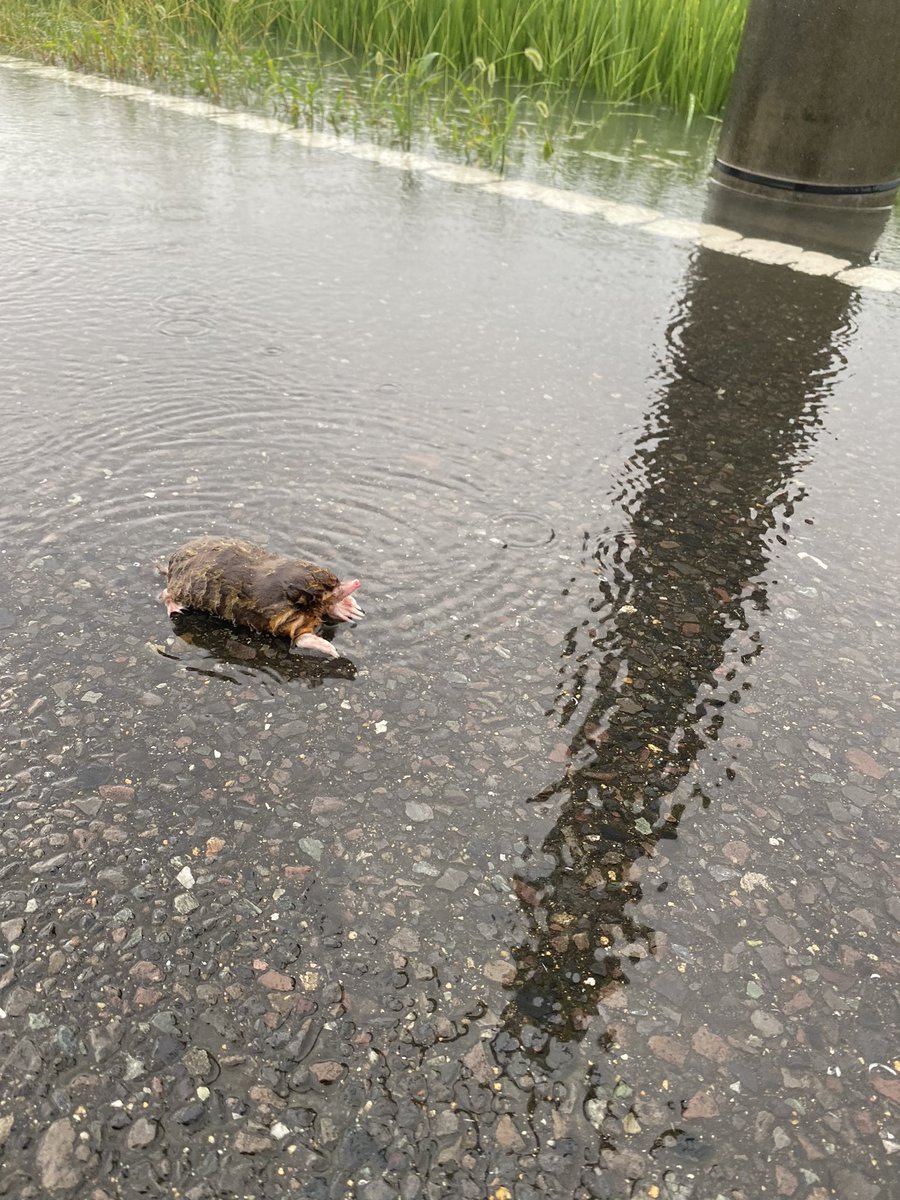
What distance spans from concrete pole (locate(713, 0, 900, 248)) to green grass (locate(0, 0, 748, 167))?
2059 mm

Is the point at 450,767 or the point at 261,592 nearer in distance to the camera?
the point at 450,767

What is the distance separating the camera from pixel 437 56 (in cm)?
948

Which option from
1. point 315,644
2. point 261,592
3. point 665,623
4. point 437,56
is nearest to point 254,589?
point 261,592

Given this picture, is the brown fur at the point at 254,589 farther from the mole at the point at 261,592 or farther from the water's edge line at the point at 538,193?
the water's edge line at the point at 538,193

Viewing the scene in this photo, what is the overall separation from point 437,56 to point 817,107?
4191 mm

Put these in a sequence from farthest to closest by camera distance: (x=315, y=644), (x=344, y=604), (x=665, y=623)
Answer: (x=665, y=623) → (x=344, y=604) → (x=315, y=644)

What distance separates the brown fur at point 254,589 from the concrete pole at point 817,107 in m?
6.22

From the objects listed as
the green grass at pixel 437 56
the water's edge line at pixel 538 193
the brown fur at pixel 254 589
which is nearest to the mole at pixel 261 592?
the brown fur at pixel 254 589

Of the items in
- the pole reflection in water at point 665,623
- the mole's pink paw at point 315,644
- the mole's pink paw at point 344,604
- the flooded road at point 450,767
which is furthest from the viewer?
the mole's pink paw at point 344,604

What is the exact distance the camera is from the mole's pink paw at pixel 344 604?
2.99 meters

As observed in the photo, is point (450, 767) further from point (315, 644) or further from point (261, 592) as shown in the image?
point (261, 592)

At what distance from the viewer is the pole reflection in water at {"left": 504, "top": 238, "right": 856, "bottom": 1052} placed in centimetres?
217

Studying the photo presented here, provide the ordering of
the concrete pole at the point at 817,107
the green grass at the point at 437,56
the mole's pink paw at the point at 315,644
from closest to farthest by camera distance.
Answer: the mole's pink paw at the point at 315,644 → the concrete pole at the point at 817,107 → the green grass at the point at 437,56

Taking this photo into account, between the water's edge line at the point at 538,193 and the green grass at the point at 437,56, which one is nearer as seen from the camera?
the water's edge line at the point at 538,193
